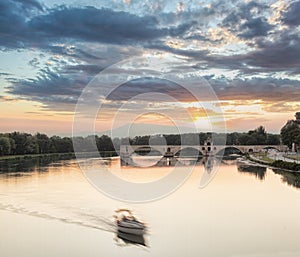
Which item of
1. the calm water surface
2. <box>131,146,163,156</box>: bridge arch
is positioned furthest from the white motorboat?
<box>131,146,163,156</box>: bridge arch

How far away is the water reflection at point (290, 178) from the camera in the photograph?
15.9 meters

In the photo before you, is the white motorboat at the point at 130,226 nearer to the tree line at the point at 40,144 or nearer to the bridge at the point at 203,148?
the tree line at the point at 40,144

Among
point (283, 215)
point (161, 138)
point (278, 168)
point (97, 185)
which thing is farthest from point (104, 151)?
point (283, 215)

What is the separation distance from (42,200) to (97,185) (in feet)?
12.2

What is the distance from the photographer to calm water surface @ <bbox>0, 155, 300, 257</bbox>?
7332 mm

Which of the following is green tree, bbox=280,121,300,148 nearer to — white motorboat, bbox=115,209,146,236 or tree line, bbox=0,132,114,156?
tree line, bbox=0,132,114,156

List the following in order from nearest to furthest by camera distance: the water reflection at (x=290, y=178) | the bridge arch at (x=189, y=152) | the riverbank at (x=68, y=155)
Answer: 1. the water reflection at (x=290, y=178)
2. the riverbank at (x=68, y=155)
3. the bridge arch at (x=189, y=152)

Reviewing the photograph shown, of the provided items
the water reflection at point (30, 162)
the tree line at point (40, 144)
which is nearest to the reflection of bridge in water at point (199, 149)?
the tree line at point (40, 144)

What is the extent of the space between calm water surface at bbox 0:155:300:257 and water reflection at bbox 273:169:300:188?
0.45 metres

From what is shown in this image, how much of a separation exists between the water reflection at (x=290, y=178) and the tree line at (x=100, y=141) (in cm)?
1271

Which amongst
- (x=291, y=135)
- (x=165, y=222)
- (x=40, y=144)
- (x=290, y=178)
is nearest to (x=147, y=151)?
(x=40, y=144)

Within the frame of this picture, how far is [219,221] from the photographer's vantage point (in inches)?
361

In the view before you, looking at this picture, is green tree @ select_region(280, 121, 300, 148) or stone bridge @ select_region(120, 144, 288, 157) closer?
green tree @ select_region(280, 121, 300, 148)

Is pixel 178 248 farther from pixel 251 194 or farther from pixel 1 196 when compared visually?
pixel 1 196
